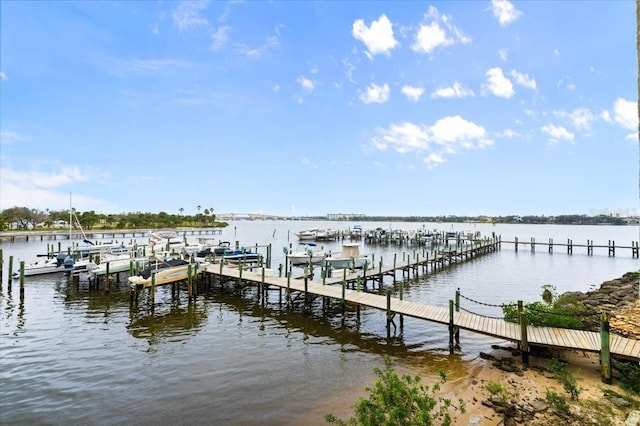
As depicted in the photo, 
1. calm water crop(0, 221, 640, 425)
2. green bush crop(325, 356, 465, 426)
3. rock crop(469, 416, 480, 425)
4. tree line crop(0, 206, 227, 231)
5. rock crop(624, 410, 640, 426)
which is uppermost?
tree line crop(0, 206, 227, 231)

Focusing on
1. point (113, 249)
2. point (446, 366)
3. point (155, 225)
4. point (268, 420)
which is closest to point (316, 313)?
point (446, 366)

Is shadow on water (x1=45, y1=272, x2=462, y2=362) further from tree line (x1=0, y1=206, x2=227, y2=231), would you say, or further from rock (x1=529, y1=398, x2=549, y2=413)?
tree line (x1=0, y1=206, x2=227, y2=231)

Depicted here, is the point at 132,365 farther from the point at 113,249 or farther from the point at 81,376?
the point at 113,249

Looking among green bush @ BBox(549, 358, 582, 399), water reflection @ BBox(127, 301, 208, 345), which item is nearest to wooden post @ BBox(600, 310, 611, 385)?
green bush @ BBox(549, 358, 582, 399)

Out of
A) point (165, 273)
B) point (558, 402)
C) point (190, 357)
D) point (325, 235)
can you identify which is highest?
point (325, 235)

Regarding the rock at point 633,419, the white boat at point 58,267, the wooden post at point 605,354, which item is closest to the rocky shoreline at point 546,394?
the rock at point 633,419

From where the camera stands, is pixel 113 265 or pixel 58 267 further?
pixel 58 267

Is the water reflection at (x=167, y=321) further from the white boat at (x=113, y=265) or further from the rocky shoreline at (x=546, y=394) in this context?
the rocky shoreline at (x=546, y=394)

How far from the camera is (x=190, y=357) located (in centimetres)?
1448

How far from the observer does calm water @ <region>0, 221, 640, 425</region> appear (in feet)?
35.0

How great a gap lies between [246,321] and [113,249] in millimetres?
30921

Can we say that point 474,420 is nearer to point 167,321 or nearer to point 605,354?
point 605,354

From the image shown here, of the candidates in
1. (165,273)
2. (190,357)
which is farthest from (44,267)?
(190,357)

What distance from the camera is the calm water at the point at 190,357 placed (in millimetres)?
10656
